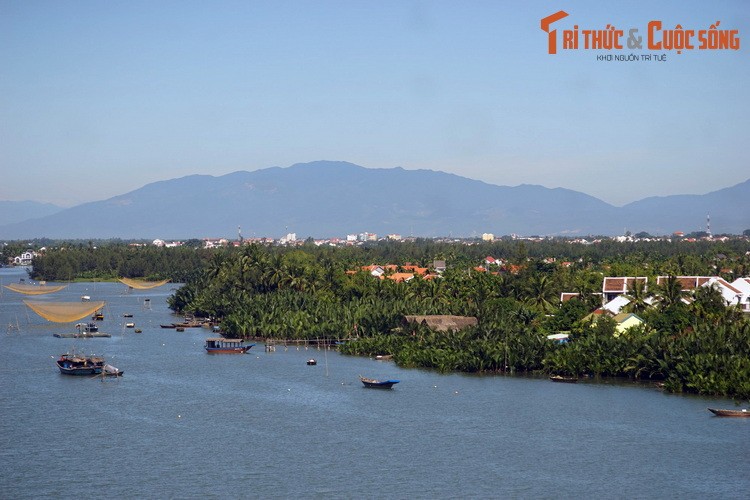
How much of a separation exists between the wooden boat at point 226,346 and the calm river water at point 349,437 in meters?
5.58

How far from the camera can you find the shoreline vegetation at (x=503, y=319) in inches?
1599

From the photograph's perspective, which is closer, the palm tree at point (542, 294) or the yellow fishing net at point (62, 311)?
the yellow fishing net at point (62, 311)

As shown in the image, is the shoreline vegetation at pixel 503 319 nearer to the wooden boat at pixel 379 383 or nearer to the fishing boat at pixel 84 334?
the wooden boat at pixel 379 383

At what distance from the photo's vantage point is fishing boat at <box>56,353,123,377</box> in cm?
4491

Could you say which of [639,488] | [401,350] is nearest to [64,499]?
[639,488]

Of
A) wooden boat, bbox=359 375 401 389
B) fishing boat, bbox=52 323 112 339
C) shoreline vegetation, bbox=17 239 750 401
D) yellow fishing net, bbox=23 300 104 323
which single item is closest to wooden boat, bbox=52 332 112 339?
fishing boat, bbox=52 323 112 339

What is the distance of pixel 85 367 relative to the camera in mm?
45125

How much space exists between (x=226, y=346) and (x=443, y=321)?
1193cm

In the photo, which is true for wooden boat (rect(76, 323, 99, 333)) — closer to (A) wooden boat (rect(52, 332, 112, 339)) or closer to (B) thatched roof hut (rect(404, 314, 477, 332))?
(A) wooden boat (rect(52, 332, 112, 339))

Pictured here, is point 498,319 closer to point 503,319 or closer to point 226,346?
point 503,319

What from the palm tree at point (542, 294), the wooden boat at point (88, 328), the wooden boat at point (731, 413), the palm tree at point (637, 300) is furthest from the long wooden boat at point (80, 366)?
the wooden boat at point (731, 413)

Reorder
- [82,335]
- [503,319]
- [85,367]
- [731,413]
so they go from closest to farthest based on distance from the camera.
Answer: [731,413]
[85,367]
[503,319]
[82,335]

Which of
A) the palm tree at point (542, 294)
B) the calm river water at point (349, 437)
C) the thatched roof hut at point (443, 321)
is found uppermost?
the palm tree at point (542, 294)

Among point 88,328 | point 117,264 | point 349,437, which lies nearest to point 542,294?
point 349,437
